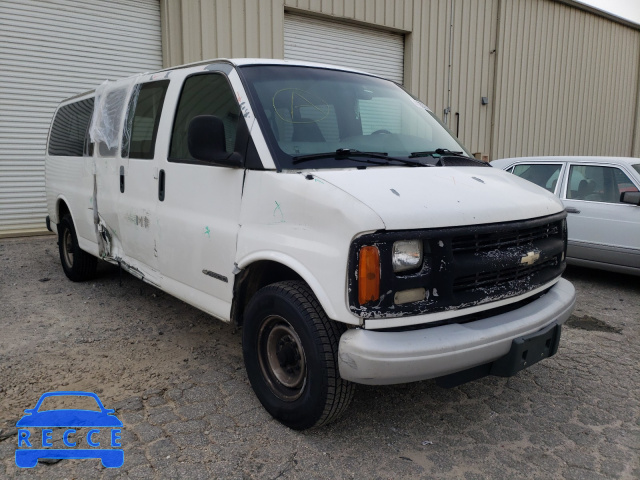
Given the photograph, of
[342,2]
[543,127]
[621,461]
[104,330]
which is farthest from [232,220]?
[543,127]

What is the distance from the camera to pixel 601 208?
5.93m

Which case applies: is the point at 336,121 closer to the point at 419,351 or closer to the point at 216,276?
the point at 216,276

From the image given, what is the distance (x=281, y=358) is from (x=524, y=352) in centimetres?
128

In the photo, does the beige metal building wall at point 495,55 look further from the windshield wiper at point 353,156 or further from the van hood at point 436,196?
the van hood at point 436,196

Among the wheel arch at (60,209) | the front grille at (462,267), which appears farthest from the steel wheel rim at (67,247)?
the front grille at (462,267)

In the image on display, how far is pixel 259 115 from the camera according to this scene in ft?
9.77

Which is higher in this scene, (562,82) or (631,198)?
(562,82)

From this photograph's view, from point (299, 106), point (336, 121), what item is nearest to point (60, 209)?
point (299, 106)

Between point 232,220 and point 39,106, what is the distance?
24.0 ft

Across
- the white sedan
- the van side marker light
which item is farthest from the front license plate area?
the white sedan

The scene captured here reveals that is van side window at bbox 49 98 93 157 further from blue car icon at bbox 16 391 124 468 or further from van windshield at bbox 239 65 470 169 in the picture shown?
blue car icon at bbox 16 391 124 468

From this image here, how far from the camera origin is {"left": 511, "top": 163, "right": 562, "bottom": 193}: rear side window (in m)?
6.51

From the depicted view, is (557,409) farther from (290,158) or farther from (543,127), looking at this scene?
(543,127)

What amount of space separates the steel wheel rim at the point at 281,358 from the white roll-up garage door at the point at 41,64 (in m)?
7.52
